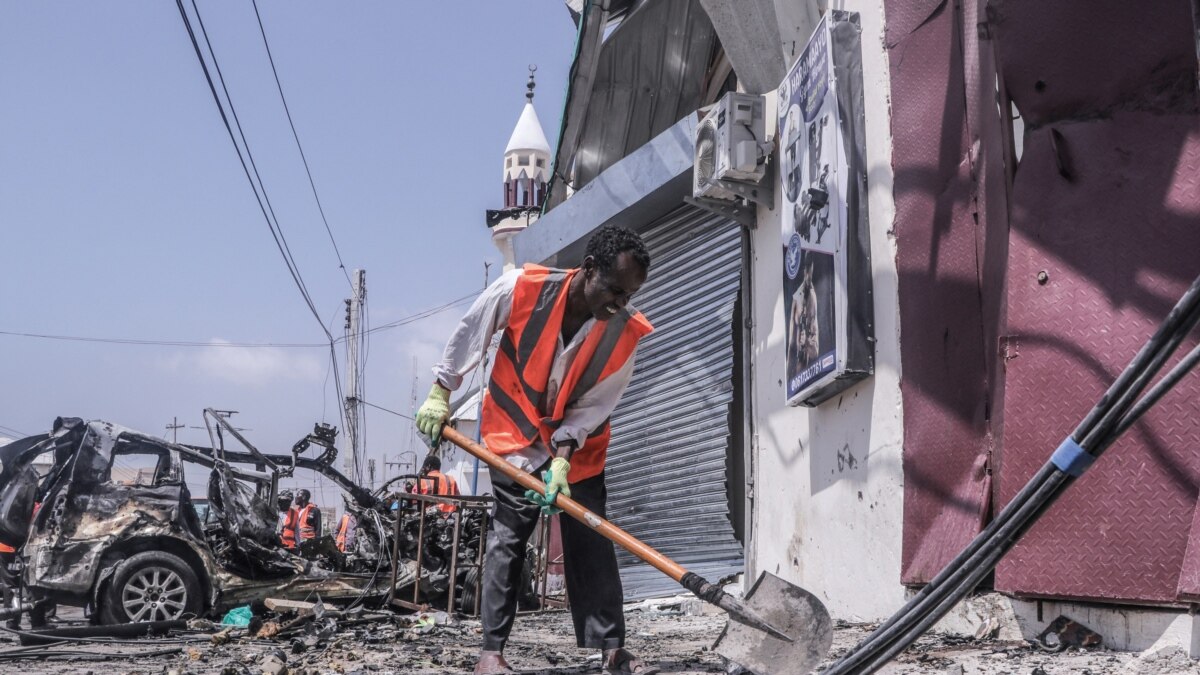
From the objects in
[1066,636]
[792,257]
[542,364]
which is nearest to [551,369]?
[542,364]

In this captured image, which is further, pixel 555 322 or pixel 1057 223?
pixel 555 322

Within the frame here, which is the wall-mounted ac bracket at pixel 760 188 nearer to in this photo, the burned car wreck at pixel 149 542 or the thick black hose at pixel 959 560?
the burned car wreck at pixel 149 542

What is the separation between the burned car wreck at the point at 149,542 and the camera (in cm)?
878

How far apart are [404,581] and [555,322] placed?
615 centimetres

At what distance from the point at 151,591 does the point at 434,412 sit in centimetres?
561

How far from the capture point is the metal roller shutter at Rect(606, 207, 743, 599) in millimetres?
8508

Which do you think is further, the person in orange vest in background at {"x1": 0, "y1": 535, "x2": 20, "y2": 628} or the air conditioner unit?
the person in orange vest in background at {"x1": 0, "y1": 535, "x2": 20, "y2": 628}

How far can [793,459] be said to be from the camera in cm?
684

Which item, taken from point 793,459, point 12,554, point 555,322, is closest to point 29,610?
point 12,554

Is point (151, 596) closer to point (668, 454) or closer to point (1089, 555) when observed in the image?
point (668, 454)

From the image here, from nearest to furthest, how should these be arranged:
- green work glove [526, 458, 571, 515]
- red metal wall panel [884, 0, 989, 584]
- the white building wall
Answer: green work glove [526, 458, 571, 515] < red metal wall panel [884, 0, 989, 584] < the white building wall

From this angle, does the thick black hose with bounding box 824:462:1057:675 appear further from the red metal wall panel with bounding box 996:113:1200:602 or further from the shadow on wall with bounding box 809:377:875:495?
the shadow on wall with bounding box 809:377:875:495

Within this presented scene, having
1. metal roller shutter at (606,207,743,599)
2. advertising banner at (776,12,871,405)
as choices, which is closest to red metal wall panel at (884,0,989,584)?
advertising banner at (776,12,871,405)

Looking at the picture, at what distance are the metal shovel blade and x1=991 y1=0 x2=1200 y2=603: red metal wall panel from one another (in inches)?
29.8
